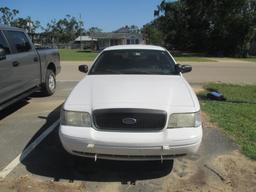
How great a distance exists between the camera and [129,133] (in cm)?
428

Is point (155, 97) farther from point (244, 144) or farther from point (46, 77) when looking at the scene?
point (46, 77)

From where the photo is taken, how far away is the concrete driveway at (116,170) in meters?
4.39

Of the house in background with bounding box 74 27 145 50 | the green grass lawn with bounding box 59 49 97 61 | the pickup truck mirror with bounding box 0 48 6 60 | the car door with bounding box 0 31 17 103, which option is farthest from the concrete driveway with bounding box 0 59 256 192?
the house in background with bounding box 74 27 145 50

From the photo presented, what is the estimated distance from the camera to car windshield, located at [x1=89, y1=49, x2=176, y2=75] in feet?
20.3

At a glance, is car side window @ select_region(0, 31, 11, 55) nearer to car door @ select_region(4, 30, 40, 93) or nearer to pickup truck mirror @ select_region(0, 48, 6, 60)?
car door @ select_region(4, 30, 40, 93)

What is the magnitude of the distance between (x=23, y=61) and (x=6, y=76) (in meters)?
1.01

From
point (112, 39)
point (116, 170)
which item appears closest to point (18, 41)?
point (116, 170)

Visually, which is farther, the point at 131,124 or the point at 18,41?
the point at 18,41

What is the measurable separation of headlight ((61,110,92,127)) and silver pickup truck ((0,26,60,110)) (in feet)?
9.00

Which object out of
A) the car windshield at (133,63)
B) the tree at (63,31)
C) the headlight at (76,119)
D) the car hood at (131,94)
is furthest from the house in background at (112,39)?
the headlight at (76,119)

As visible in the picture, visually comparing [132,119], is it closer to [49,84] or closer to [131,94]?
[131,94]

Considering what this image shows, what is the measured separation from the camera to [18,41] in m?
8.04

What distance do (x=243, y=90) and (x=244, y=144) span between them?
6.55 meters

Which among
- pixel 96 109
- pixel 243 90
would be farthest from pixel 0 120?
pixel 243 90
